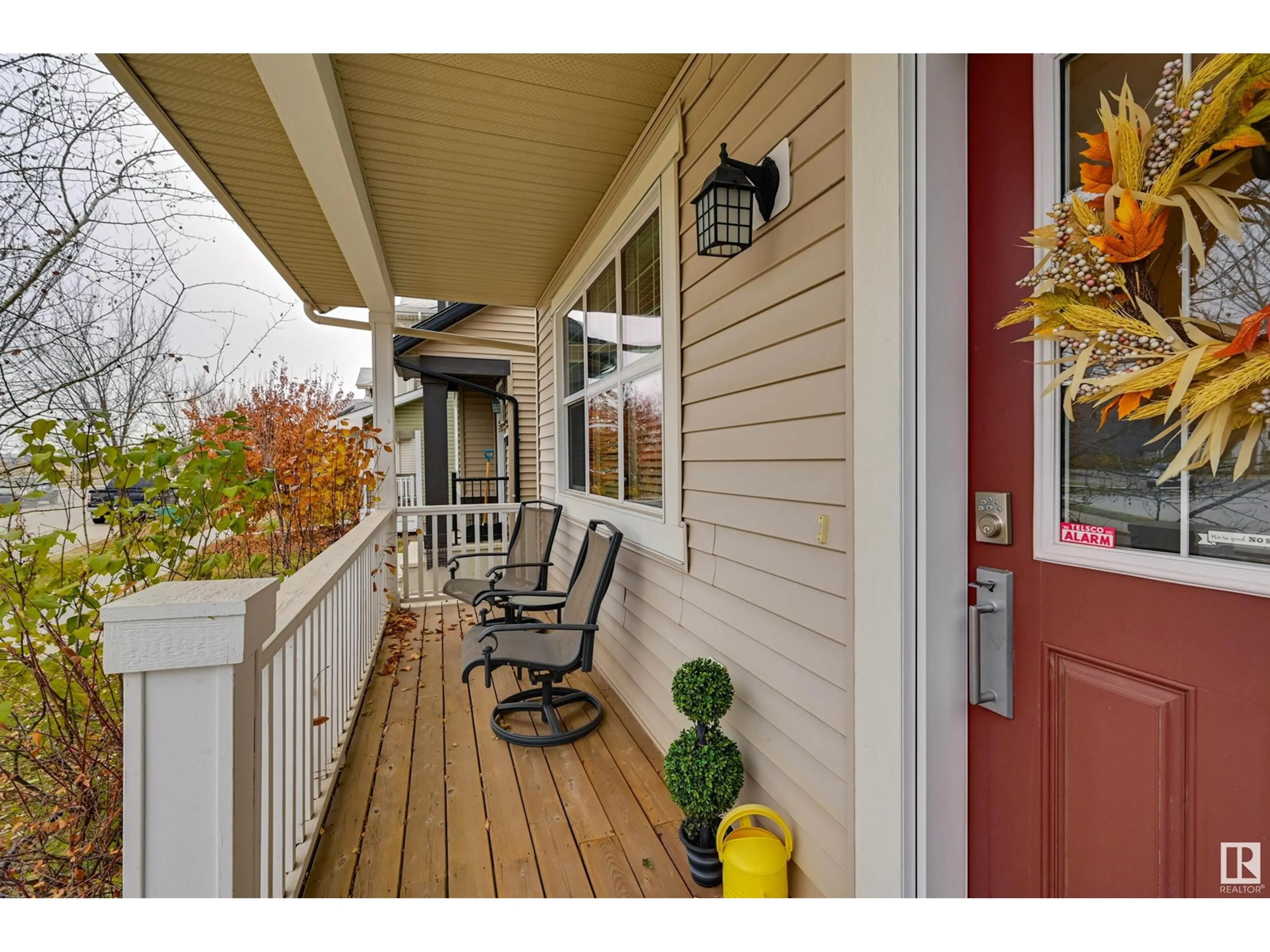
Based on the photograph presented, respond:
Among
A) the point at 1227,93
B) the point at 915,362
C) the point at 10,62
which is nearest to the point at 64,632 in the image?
the point at 10,62

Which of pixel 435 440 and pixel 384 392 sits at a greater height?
Result: pixel 384 392

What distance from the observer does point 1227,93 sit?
2.64ft

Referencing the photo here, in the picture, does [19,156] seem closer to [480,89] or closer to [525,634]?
[480,89]

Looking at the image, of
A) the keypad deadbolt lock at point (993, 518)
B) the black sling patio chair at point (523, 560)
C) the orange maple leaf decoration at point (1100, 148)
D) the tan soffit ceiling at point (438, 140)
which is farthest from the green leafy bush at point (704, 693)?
the tan soffit ceiling at point (438, 140)

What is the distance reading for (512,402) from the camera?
8117 millimetres

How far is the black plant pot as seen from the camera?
175 cm

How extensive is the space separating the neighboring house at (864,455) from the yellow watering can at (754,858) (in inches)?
3.0

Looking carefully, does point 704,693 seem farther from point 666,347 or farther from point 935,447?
point 666,347

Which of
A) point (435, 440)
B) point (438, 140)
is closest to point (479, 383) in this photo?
point (435, 440)

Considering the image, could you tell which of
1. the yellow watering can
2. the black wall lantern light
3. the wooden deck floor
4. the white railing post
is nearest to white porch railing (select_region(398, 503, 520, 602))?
the wooden deck floor

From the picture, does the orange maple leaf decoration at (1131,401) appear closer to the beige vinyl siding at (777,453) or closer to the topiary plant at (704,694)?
the beige vinyl siding at (777,453)

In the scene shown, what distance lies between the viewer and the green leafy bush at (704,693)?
1846mm

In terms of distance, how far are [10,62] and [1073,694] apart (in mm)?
3519

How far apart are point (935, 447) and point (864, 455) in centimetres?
15
